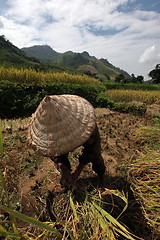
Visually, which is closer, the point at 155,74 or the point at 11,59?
the point at 155,74

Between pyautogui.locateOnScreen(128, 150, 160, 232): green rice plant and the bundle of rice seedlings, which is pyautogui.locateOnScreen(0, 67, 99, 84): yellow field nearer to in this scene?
pyautogui.locateOnScreen(128, 150, 160, 232): green rice plant

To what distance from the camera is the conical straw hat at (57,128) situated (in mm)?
959

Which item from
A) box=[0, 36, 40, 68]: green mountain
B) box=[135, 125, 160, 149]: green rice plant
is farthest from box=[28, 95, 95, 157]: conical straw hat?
box=[0, 36, 40, 68]: green mountain

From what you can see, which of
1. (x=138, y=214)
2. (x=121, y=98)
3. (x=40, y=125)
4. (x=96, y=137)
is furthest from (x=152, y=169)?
(x=121, y=98)

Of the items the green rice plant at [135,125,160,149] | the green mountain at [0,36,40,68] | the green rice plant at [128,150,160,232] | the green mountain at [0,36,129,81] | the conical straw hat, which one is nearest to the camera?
the conical straw hat

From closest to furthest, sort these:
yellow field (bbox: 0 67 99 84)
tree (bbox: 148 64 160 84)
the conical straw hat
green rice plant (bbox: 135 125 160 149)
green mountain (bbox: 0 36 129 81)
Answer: the conical straw hat, green rice plant (bbox: 135 125 160 149), yellow field (bbox: 0 67 99 84), tree (bbox: 148 64 160 84), green mountain (bbox: 0 36 129 81)

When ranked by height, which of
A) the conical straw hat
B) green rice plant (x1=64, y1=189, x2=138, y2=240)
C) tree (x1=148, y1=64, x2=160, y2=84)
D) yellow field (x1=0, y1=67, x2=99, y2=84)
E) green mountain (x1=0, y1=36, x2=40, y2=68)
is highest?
green mountain (x1=0, y1=36, x2=40, y2=68)

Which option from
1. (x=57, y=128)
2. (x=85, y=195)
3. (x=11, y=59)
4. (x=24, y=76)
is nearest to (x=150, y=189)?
(x=85, y=195)

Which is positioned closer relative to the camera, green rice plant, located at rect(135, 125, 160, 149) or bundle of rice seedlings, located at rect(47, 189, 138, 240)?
bundle of rice seedlings, located at rect(47, 189, 138, 240)

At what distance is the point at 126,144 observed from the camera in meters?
3.41

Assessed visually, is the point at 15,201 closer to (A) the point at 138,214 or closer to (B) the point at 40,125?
(B) the point at 40,125

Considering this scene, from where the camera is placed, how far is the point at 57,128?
970 millimetres

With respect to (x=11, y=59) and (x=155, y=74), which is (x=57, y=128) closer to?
(x=155, y=74)

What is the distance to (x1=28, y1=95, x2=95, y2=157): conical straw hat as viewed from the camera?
96 cm
